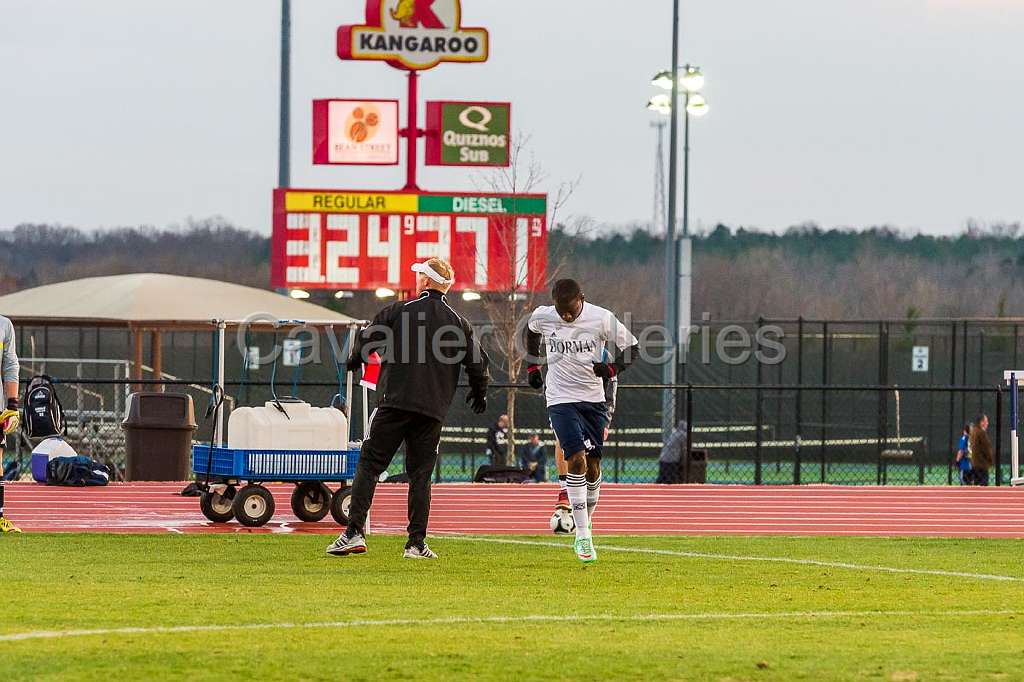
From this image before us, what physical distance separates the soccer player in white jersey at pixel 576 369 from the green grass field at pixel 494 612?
685 mm

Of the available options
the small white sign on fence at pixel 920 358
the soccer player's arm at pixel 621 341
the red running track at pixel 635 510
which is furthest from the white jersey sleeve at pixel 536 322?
the small white sign on fence at pixel 920 358

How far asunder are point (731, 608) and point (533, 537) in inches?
181

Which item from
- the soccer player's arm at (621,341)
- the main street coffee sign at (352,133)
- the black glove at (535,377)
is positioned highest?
the main street coffee sign at (352,133)

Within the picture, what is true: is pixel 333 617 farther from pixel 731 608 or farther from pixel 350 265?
pixel 350 265

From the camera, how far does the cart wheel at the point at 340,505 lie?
1330 cm

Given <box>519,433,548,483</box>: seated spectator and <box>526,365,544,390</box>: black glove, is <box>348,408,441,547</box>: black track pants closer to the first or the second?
<box>526,365,544,390</box>: black glove

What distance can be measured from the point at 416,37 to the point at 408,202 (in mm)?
2872

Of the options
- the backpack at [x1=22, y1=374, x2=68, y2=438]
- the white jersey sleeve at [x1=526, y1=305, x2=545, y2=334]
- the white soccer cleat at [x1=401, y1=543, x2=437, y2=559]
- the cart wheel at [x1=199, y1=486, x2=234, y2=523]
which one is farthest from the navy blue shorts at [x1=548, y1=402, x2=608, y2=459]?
the backpack at [x1=22, y1=374, x2=68, y2=438]

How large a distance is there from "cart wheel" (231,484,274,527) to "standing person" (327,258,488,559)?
264 centimetres

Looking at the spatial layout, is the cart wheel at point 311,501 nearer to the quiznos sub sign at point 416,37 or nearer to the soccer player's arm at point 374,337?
the soccer player's arm at point 374,337

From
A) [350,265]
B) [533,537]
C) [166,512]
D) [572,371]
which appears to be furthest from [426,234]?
[572,371]

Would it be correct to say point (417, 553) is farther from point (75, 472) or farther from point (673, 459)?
point (673, 459)

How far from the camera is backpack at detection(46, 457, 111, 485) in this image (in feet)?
60.2

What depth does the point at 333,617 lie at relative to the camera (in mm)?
7672
